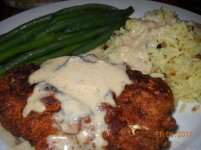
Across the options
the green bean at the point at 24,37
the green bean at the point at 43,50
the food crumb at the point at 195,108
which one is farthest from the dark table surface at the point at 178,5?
the food crumb at the point at 195,108

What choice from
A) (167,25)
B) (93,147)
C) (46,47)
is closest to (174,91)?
(167,25)

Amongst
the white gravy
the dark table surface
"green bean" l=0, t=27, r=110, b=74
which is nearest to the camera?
the white gravy

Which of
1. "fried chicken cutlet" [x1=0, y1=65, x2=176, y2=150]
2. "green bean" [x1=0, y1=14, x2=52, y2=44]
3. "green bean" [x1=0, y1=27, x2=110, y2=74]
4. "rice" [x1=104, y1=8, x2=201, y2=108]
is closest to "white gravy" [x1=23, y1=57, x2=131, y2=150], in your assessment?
"fried chicken cutlet" [x1=0, y1=65, x2=176, y2=150]

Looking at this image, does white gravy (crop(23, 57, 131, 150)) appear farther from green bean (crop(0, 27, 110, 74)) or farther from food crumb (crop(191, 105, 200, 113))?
food crumb (crop(191, 105, 200, 113))

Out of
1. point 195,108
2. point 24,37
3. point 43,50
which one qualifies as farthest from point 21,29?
point 195,108

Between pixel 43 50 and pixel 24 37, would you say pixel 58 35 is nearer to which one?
pixel 43 50

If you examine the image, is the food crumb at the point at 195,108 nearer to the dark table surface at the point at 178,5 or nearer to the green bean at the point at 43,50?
the green bean at the point at 43,50

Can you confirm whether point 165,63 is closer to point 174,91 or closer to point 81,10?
point 174,91
